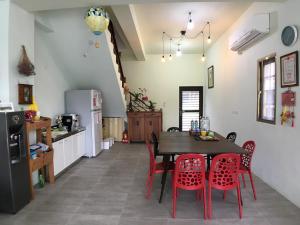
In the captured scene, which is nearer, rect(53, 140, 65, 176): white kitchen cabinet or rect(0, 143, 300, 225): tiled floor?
rect(0, 143, 300, 225): tiled floor

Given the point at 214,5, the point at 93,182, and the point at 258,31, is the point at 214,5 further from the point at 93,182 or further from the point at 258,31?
the point at 93,182

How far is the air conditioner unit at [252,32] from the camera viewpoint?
362 centimetres

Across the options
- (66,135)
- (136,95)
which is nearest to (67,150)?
(66,135)

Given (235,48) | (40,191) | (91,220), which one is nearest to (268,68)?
(235,48)

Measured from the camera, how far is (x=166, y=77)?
8.38m

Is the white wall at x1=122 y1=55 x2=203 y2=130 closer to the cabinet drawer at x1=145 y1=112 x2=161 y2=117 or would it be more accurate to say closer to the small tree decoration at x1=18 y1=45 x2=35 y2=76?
the cabinet drawer at x1=145 y1=112 x2=161 y2=117

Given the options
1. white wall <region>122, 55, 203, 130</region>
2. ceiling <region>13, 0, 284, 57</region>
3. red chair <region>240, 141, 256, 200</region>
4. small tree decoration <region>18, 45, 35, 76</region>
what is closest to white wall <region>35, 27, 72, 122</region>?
small tree decoration <region>18, 45, 35, 76</region>

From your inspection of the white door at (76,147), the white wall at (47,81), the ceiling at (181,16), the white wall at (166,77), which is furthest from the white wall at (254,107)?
the white wall at (47,81)

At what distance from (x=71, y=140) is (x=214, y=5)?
3773mm

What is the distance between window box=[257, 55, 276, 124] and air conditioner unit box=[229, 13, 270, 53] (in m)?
0.41

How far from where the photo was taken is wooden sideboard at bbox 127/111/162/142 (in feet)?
24.7

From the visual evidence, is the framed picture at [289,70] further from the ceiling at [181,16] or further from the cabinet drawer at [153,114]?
the cabinet drawer at [153,114]

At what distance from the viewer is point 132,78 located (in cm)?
842

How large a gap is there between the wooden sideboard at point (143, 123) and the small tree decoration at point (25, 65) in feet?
14.0
